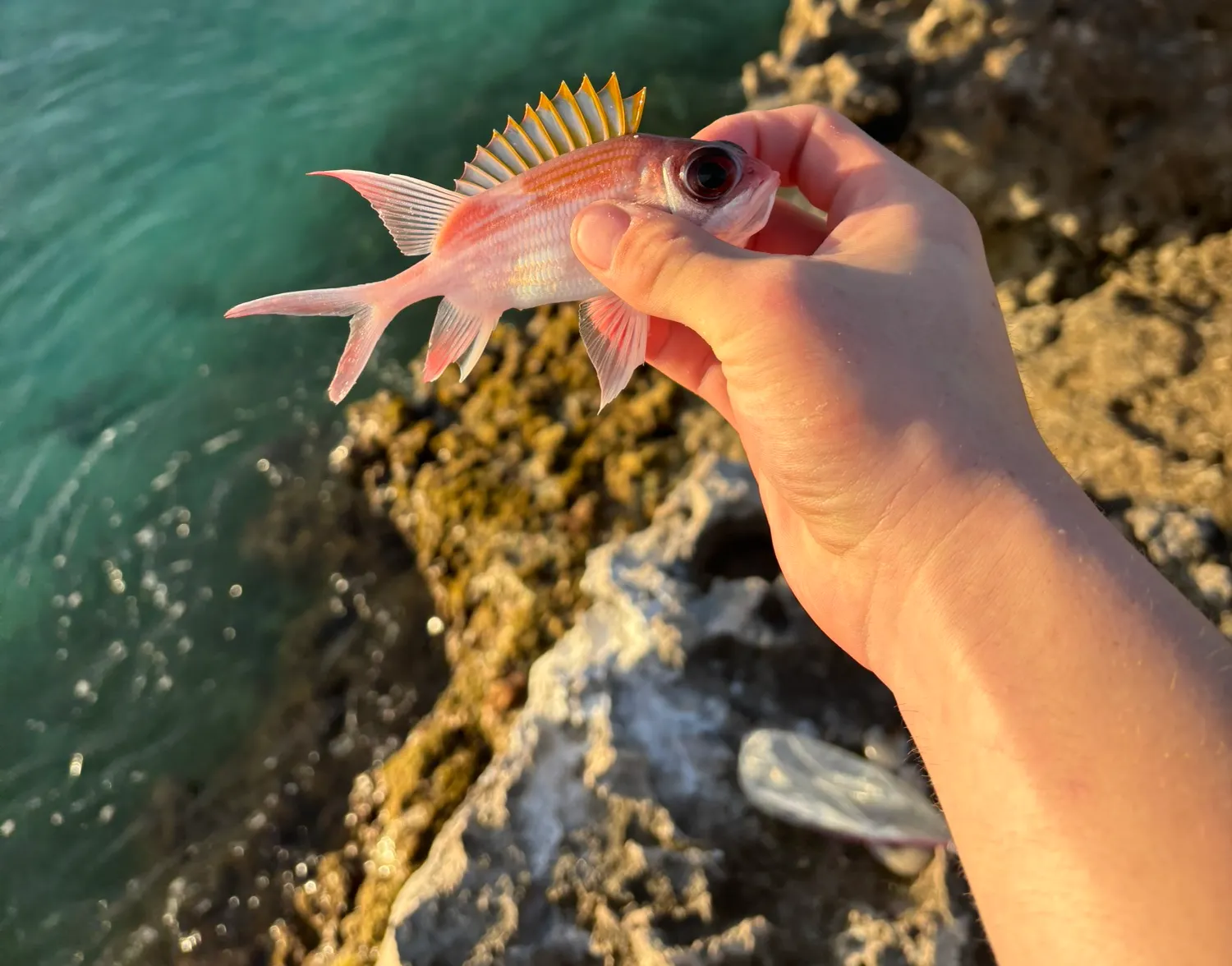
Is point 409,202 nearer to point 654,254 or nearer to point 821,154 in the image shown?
point 654,254

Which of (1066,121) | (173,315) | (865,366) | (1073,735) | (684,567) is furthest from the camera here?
(173,315)

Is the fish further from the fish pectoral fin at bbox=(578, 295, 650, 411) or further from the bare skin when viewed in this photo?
the bare skin

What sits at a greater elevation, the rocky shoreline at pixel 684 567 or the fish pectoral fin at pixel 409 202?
the fish pectoral fin at pixel 409 202

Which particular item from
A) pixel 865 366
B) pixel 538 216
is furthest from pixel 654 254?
pixel 865 366

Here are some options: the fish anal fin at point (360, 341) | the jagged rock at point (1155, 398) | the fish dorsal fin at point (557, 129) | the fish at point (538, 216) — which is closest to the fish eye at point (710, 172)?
the fish at point (538, 216)

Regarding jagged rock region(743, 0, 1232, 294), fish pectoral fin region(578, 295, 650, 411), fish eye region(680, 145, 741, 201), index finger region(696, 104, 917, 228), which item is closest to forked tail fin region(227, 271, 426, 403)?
fish pectoral fin region(578, 295, 650, 411)

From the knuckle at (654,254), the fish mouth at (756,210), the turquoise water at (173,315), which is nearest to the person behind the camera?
the knuckle at (654,254)

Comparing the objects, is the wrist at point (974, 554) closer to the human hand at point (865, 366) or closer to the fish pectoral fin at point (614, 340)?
the human hand at point (865, 366)
